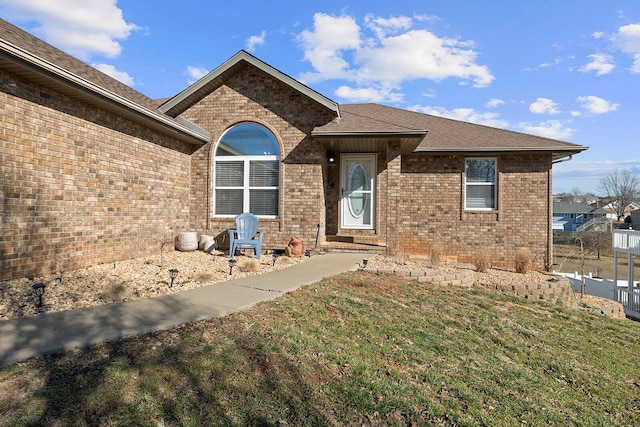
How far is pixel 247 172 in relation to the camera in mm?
10258

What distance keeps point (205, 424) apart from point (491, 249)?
419 inches

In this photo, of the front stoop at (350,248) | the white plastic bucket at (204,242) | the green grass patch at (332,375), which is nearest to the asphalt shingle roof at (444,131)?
the front stoop at (350,248)

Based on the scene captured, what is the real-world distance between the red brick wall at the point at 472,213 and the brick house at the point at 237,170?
35 mm

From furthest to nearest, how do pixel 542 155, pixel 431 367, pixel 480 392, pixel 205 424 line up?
pixel 542 155
pixel 431 367
pixel 480 392
pixel 205 424

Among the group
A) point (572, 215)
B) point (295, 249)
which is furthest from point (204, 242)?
point (572, 215)

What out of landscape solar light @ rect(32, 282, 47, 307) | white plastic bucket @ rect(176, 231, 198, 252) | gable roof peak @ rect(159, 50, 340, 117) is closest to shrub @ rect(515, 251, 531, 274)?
gable roof peak @ rect(159, 50, 340, 117)

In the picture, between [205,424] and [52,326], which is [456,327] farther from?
[52,326]

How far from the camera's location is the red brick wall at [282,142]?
9859 millimetres

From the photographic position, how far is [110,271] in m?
6.78

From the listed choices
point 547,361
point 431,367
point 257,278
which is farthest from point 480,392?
point 257,278

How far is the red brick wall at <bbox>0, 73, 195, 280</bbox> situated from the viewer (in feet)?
18.3

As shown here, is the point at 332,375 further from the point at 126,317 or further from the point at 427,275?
the point at 427,275

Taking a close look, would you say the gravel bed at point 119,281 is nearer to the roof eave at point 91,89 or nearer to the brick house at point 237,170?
the brick house at point 237,170

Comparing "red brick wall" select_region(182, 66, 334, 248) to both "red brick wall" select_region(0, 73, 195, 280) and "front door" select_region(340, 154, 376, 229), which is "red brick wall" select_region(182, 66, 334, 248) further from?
"front door" select_region(340, 154, 376, 229)
